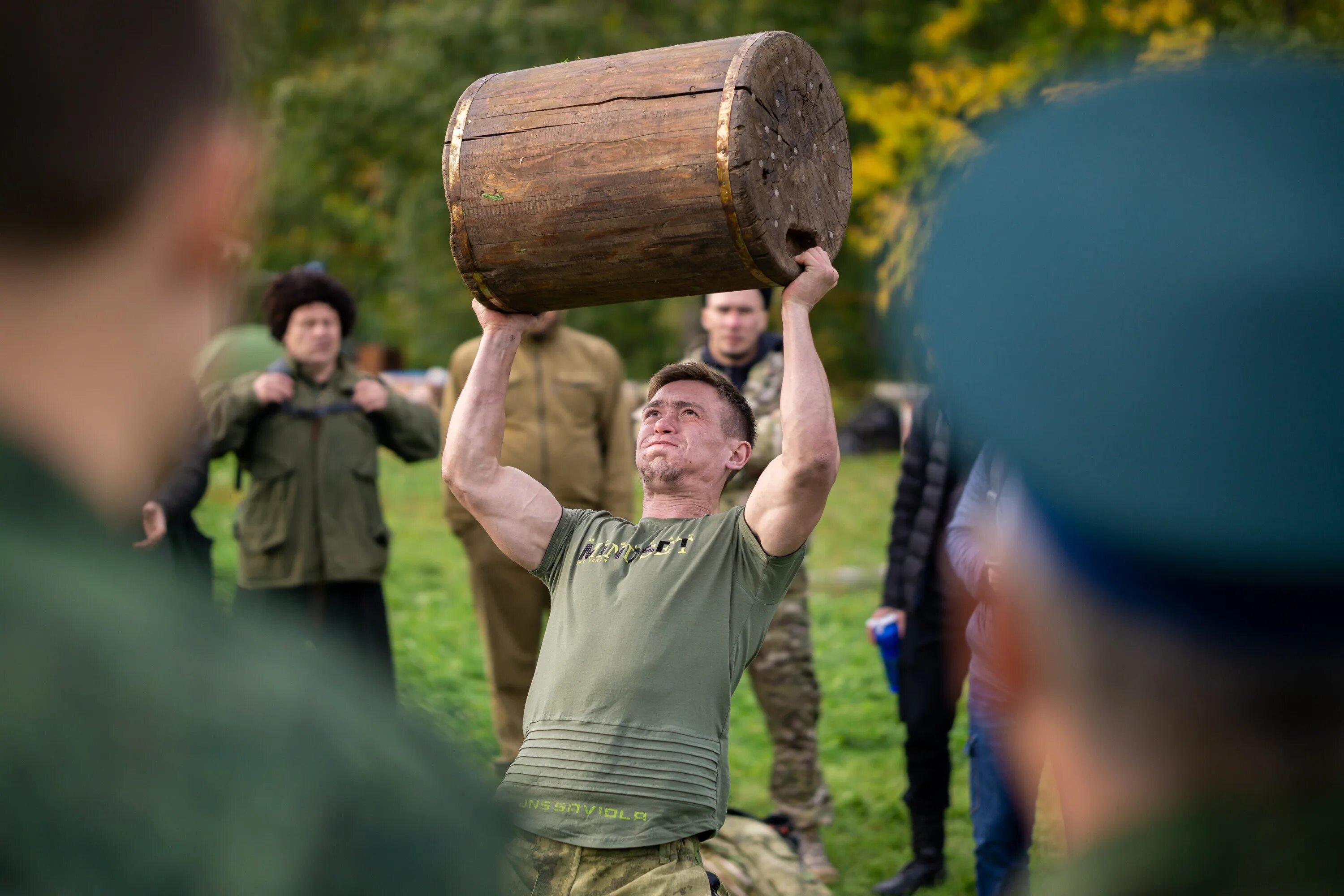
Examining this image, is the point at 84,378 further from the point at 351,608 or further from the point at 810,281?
the point at 351,608

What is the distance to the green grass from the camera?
4625mm

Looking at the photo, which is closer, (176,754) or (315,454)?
(176,754)

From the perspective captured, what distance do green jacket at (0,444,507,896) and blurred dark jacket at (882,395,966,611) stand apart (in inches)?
142

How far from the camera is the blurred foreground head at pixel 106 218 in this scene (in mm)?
774

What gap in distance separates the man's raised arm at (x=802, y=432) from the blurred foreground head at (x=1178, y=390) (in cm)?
195

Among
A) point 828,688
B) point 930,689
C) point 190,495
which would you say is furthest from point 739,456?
point 828,688

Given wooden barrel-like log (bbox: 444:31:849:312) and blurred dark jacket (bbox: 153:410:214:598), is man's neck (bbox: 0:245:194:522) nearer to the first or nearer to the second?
wooden barrel-like log (bbox: 444:31:849:312)

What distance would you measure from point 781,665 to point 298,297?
2.34 metres

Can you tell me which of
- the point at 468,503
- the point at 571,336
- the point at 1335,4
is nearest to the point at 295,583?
the point at 571,336

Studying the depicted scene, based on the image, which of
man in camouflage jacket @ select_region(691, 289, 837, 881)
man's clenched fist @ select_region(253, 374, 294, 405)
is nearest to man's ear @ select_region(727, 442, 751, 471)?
man in camouflage jacket @ select_region(691, 289, 837, 881)

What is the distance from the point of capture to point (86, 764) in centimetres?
66

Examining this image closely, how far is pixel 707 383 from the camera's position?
3369 millimetres

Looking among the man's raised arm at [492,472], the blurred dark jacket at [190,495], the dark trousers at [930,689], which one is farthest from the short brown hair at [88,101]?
the dark trousers at [930,689]

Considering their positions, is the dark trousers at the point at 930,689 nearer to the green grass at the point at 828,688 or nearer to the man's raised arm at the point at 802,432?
the green grass at the point at 828,688
